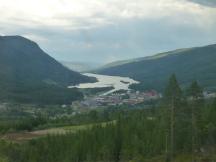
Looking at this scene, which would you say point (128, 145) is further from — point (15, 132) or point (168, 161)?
point (15, 132)

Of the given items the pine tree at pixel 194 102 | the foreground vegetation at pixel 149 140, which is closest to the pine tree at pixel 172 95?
the foreground vegetation at pixel 149 140

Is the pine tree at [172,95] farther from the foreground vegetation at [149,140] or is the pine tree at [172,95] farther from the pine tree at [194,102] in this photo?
the pine tree at [194,102]

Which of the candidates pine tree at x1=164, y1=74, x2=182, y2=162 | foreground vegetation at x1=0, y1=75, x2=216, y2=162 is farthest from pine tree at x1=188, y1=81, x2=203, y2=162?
pine tree at x1=164, y1=74, x2=182, y2=162

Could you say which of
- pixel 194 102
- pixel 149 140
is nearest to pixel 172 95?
pixel 194 102

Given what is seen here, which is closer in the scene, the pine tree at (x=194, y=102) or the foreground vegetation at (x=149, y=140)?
the foreground vegetation at (x=149, y=140)

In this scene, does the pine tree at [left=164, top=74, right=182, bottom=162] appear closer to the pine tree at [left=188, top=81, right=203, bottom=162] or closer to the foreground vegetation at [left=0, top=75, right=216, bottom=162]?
the foreground vegetation at [left=0, top=75, right=216, bottom=162]

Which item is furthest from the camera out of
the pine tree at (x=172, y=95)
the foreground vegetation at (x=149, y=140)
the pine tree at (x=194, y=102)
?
the pine tree at (x=194, y=102)

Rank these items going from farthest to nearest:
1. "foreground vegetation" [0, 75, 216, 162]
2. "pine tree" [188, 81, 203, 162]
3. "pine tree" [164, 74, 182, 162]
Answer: "pine tree" [188, 81, 203, 162]
"foreground vegetation" [0, 75, 216, 162]
"pine tree" [164, 74, 182, 162]

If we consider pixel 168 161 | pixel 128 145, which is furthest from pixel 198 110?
pixel 128 145
